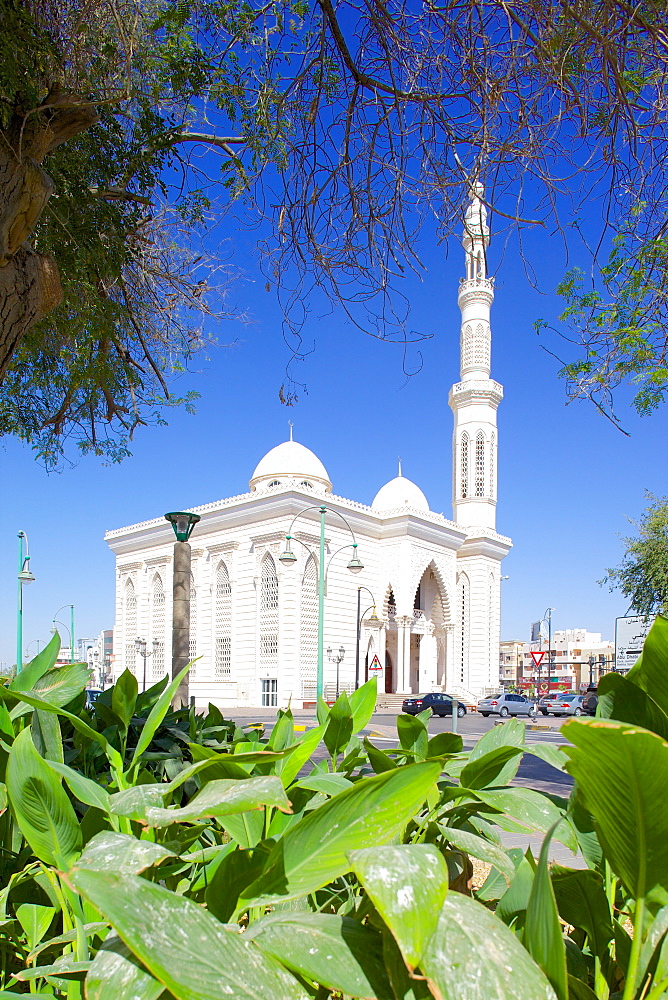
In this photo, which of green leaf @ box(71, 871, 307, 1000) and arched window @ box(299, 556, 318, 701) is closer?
green leaf @ box(71, 871, 307, 1000)

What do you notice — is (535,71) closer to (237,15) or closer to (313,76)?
(313,76)

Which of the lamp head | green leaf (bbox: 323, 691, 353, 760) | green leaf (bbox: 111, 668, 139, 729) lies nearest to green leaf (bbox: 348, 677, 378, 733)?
green leaf (bbox: 323, 691, 353, 760)

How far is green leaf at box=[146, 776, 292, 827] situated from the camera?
0.74 m

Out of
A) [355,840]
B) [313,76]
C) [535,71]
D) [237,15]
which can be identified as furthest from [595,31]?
[355,840]

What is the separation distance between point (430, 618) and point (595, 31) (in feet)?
117

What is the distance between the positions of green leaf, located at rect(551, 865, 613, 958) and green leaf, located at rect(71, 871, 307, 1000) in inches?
19.9

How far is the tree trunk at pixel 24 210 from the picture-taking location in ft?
11.5

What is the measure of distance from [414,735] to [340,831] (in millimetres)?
774

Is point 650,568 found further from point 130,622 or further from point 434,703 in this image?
point 130,622

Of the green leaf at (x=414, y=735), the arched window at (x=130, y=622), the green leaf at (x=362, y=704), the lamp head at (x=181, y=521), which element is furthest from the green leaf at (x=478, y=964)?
the arched window at (x=130, y=622)

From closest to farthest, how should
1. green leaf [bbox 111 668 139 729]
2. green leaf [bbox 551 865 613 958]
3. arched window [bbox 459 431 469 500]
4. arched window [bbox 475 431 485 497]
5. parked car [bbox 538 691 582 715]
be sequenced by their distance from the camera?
green leaf [bbox 551 865 613 958], green leaf [bbox 111 668 139 729], parked car [bbox 538 691 582 715], arched window [bbox 475 431 485 497], arched window [bbox 459 431 469 500]

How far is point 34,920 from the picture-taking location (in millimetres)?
1104

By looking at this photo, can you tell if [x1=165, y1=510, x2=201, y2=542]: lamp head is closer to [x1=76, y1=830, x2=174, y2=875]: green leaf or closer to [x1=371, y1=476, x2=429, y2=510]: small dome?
[x1=76, y1=830, x2=174, y2=875]: green leaf

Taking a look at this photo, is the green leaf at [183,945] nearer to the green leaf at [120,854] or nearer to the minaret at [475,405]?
the green leaf at [120,854]
